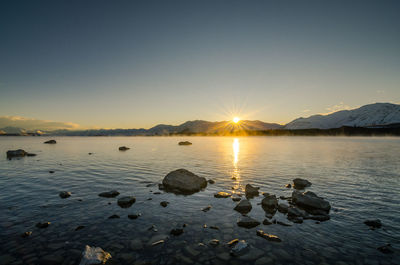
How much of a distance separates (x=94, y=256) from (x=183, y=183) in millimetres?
12686

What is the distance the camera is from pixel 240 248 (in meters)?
9.41

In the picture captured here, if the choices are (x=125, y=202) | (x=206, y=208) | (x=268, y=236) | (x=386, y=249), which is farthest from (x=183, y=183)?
(x=386, y=249)

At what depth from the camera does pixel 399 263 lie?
8.39 metres

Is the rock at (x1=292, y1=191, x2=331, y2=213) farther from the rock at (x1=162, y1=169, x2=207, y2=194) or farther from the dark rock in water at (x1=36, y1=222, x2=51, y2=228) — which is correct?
the dark rock in water at (x1=36, y1=222, x2=51, y2=228)

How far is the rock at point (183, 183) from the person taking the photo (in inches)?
793

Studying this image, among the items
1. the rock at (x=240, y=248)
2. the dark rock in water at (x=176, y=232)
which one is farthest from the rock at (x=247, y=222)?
the dark rock in water at (x=176, y=232)

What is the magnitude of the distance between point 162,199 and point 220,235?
309 inches

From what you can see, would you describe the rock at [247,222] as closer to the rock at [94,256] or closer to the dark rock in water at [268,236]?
the dark rock in water at [268,236]

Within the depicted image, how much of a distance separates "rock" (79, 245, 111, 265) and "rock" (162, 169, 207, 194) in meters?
11.5

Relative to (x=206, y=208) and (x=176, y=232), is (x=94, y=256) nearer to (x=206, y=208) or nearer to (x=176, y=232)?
(x=176, y=232)

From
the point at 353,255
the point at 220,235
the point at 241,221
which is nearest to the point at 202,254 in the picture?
the point at 220,235

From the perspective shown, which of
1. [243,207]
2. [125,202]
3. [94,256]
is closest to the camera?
[94,256]

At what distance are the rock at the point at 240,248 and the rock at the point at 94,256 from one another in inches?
221

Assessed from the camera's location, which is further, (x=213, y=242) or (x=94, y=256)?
(x=213, y=242)
